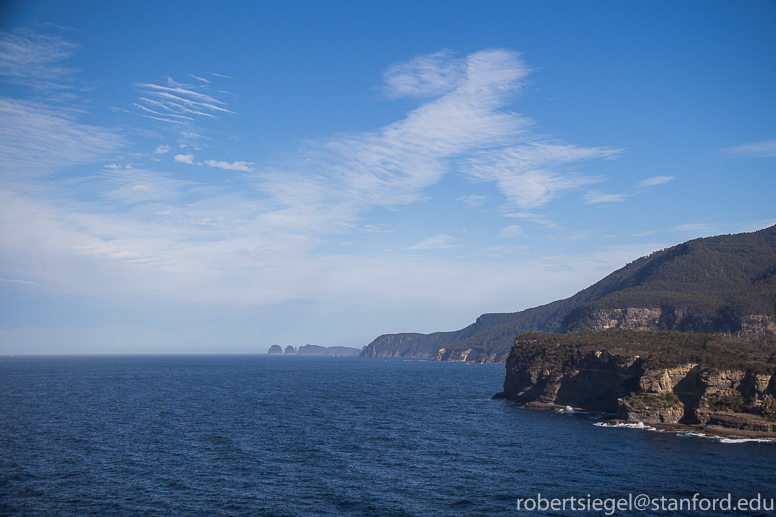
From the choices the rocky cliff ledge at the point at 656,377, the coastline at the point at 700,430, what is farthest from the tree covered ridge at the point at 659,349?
the coastline at the point at 700,430

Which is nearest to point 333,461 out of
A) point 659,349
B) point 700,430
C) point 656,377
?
point 700,430

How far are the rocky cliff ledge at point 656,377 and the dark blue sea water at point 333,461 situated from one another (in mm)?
9192

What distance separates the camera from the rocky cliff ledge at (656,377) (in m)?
83.8

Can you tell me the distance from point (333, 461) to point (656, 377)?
63.1 m

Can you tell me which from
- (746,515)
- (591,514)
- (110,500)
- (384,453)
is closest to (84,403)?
(110,500)

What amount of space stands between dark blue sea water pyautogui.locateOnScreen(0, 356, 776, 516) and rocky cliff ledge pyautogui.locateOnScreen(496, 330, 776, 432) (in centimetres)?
919

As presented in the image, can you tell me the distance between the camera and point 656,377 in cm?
9031

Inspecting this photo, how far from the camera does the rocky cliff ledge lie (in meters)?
83.8

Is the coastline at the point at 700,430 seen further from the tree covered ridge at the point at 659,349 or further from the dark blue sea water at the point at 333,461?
the tree covered ridge at the point at 659,349

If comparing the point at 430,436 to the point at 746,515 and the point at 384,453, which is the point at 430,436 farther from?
the point at 746,515

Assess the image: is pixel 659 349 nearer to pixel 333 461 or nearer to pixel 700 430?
pixel 700 430

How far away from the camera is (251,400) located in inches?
4830

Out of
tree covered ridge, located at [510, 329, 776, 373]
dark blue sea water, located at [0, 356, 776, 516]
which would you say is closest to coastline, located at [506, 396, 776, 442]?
dark blue sea water, located at [0, 356, 776, 516]

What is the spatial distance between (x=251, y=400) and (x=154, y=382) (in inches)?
2613
